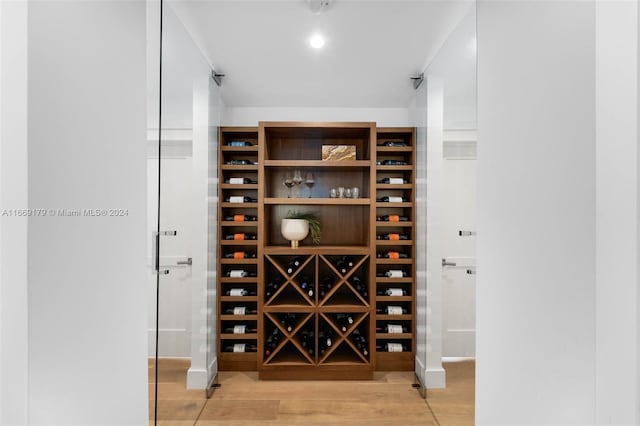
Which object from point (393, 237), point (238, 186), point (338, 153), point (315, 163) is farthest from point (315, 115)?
point (393, 237)

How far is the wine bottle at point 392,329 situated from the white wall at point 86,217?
6.64 ft

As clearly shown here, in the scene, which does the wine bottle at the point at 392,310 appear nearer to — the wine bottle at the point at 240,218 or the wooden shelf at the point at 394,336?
the wooden shelf at the point at 394,336

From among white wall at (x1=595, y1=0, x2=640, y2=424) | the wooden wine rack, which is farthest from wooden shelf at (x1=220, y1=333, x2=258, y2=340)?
white wall at (x1=595, y1=0, x2=640, y2=424)

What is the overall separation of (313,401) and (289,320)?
2.07 ft

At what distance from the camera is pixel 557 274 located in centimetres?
98

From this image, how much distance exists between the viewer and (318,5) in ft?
5.74

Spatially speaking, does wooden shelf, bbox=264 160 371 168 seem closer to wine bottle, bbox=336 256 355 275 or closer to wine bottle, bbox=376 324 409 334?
wine bottle, bbox=336 256 355 275

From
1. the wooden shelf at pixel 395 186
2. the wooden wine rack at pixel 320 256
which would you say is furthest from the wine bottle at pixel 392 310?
the wooden shelf at pixel 395 186

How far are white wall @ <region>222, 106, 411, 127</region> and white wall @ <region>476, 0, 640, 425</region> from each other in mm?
1803

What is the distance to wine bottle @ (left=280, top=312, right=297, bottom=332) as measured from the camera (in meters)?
2.86

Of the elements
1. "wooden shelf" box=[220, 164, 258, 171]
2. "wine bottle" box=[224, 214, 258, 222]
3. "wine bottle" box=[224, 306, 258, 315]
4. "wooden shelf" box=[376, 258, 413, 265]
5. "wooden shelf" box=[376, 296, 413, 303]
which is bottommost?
"wine bottle" box=[224, 306, 258, 315]

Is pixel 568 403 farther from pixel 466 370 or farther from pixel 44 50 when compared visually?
pixel 44 50

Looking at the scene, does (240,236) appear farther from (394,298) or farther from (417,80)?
(417,80)

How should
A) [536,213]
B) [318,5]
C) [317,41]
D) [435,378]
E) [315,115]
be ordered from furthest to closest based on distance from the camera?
[315,115] < [435,378] < [317,41] < [318,5] < [536,213]
